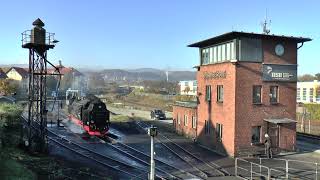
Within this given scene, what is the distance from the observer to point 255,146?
30359 millimetres

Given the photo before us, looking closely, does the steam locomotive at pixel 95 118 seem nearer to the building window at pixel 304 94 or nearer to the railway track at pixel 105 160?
the railway track at pixel 105 160

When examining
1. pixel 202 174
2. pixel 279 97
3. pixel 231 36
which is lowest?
pixel 202 174

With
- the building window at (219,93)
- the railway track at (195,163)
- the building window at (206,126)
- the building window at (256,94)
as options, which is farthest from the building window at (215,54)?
the railway track at (195,163)

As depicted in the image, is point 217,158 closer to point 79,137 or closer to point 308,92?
point 79,137

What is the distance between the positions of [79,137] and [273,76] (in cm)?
1884

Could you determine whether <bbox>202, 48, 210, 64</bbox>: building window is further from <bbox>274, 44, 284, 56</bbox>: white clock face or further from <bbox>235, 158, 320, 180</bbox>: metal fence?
<bbox>235, 158, 320, 180</bbox>: metal fence

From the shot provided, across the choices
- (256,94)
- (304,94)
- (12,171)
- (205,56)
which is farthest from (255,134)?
A: (304,94)

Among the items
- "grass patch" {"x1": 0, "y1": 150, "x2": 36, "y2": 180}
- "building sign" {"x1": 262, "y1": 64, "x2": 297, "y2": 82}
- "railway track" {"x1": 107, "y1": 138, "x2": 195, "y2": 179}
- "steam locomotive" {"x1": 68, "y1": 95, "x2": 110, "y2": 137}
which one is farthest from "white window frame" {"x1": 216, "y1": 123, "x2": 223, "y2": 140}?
"grass patch" {"x1": 0, "y1": 150, "x2": 36, "y2": 180}

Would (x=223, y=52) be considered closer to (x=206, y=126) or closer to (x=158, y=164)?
(x=206, y=126)

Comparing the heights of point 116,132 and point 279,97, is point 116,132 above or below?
below

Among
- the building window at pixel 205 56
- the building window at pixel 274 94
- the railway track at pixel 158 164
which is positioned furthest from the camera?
the building window at pixel 205 56

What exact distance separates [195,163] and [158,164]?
262cm

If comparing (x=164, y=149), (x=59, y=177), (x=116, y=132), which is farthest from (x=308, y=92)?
(x=59, y=177)

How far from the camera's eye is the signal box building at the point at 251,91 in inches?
1175
